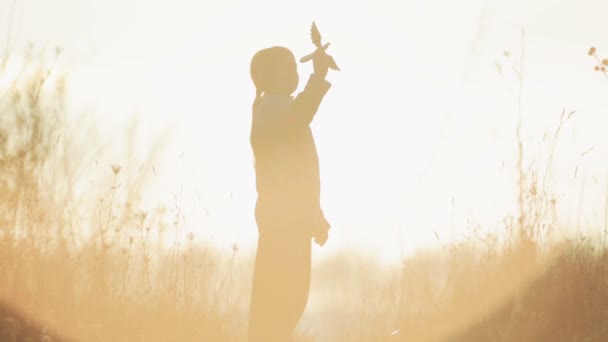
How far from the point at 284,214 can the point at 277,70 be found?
2.44 feet

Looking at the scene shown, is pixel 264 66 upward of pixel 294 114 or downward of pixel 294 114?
upward

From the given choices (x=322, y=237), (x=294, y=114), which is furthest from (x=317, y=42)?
(x=322, y=237)

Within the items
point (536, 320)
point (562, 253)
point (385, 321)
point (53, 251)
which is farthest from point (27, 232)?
point (562, 253)

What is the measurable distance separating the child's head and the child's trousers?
754 millimetres

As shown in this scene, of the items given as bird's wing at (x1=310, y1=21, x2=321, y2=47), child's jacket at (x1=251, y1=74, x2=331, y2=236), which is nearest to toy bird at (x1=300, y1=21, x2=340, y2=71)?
bird's wing at (x1=310, y1=21, x2=321, y2=47)

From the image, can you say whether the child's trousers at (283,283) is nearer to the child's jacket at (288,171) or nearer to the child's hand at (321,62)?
the child's jacket at (288,171)

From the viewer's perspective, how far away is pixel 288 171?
376 centimetres

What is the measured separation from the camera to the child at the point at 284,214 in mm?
3744

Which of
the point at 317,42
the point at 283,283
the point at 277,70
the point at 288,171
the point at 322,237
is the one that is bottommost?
the point at 283,283

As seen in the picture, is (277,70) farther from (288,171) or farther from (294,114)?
(288,171)

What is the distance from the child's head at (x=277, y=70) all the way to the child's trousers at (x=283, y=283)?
0.75 metres

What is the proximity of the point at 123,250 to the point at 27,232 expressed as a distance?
2.07 ft

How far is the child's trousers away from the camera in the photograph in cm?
374

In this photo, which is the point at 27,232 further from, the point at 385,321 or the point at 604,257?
the point at 604,257
